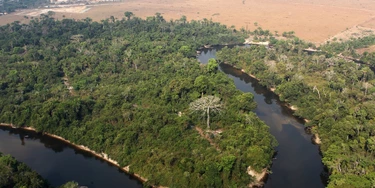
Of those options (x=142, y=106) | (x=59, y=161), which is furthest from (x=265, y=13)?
(x=59, y=161)

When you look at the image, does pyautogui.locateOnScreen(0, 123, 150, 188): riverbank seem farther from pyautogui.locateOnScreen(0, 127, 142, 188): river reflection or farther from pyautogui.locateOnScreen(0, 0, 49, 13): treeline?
pyautogui.locateOnScreen(0, 0, 49, 13): treeline

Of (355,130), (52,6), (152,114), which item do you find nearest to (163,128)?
(152,114)

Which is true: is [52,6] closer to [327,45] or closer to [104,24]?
[104,24]

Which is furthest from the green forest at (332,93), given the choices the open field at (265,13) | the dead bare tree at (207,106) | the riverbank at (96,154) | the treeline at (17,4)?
the treeline at (17,4)

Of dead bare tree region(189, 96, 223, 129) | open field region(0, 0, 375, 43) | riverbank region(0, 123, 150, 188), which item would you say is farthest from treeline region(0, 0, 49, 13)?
dead bare tree region(189, 96, 223, 129)

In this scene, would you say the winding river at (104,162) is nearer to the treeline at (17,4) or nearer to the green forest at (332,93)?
the green forest at (332,93)

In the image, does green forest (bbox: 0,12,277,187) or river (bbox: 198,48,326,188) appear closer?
green forest (bbox: 0,12,277,187)
